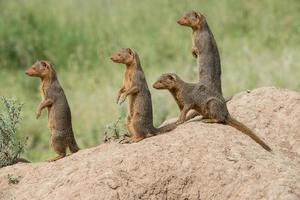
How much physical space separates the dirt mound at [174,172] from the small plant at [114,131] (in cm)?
47

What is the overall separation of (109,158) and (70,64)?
8956 millimetres

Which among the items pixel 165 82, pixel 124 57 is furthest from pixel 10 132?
pixel 165 82

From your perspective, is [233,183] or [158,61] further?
[158,61]

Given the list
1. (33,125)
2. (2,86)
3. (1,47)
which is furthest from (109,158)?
(1,47)

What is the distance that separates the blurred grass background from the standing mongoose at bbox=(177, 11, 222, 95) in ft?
12.6

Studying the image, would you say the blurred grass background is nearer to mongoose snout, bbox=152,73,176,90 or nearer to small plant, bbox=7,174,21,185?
mongoose snout, bbox=152,73,176,90

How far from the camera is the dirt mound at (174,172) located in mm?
6770

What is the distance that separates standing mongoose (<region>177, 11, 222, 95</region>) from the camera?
8633 mm

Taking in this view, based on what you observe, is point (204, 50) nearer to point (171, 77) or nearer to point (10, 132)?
point (171, 77)

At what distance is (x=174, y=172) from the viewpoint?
271 inches

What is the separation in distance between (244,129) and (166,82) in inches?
31.7

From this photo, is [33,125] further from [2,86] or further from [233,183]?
[233,183]

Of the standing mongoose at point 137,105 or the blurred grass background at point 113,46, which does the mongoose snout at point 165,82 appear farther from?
the blurred grass background at point 113,46

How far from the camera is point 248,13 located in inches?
666
